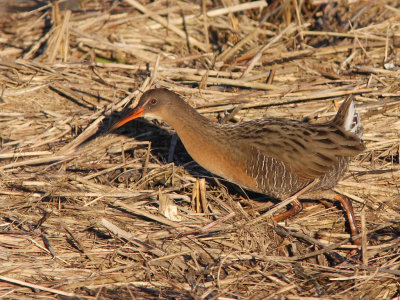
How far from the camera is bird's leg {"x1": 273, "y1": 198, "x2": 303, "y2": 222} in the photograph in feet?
14.3

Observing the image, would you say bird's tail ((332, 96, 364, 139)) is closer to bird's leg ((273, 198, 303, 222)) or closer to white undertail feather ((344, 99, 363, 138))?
white undertail feather ((344, 99, 363, 138))

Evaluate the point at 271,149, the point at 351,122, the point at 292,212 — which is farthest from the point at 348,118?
the point at 292,212

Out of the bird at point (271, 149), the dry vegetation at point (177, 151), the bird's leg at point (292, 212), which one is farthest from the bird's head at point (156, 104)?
the bird's leg at point (292, 212)

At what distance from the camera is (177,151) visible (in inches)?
199

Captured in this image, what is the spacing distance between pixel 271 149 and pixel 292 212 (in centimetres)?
55

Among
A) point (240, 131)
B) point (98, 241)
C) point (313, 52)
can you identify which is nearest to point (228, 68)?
point (313, 52)

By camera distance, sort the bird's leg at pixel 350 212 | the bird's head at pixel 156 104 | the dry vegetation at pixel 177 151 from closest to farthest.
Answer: the dry vegetation at pixel 177 151 → the bird's leg at pixel 350 212 → the bird's head at pixel 156 104

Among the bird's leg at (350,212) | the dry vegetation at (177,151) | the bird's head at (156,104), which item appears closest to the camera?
the dry vegetation at (177,151)

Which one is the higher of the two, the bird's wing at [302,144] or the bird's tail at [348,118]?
the bird's tail at [348,118]

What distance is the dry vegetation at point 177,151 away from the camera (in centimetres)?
363

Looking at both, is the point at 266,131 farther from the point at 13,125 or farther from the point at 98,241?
the point at 13,125

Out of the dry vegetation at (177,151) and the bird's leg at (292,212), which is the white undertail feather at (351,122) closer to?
the dry vegetation at (177,151)

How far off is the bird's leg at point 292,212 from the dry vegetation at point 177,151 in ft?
0.30

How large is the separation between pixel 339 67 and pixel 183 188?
2.21 meters
